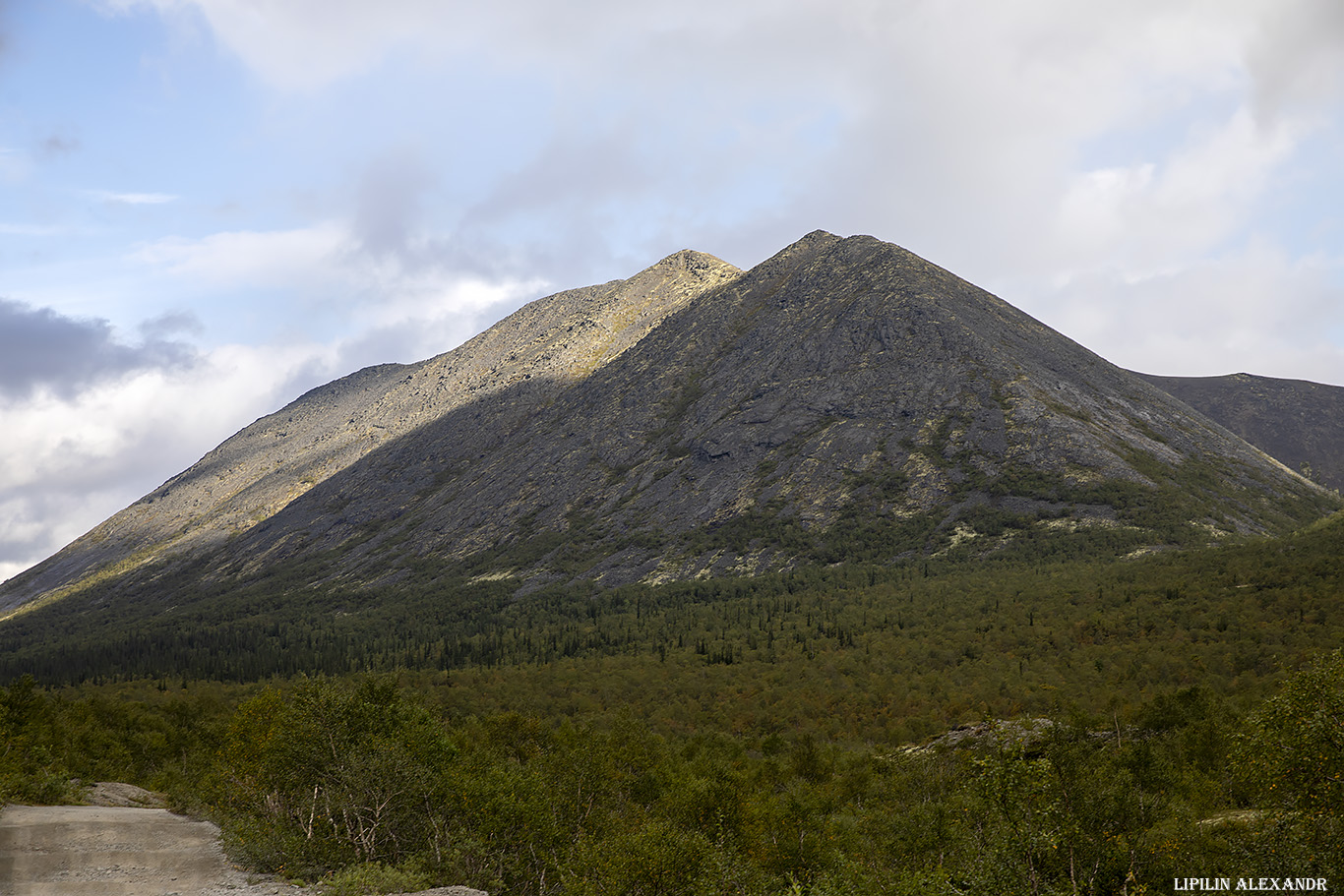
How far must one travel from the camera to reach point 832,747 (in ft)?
293

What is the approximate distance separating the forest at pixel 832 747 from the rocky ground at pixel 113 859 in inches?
94.0

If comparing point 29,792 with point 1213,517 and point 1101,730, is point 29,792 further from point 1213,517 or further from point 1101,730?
point 1213,517

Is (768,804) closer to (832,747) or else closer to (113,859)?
(832,747)

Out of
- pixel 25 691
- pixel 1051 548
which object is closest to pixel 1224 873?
pixel 25 691

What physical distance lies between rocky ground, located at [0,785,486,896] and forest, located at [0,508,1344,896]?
2387 millimetres

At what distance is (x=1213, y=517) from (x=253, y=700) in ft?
654

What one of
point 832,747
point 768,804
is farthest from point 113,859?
point 832,747

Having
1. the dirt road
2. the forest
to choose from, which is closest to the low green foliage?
the forest

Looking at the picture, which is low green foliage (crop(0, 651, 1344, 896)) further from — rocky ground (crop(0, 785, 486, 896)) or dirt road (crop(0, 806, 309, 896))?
dirt road (crop(0, 806, 309, 896))

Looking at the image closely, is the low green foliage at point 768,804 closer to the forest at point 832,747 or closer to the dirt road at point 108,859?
the forest at point 832,747

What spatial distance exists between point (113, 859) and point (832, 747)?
72396 mm

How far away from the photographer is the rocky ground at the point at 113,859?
110ft

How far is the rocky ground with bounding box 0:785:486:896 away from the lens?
33469 mm

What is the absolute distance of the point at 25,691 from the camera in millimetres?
69938
